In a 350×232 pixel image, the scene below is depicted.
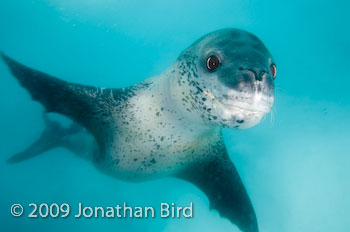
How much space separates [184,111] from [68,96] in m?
0.95

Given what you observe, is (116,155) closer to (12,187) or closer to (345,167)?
(12,187)

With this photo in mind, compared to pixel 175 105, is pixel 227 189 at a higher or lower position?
lower

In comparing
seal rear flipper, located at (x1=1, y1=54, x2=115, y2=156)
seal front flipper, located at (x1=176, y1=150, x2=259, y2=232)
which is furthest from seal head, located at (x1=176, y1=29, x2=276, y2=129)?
seal front flipper, located at (x1=176, y1=150, x2=259, y2=232)

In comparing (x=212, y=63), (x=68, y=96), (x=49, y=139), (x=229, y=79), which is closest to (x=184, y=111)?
(x=212, y=63)

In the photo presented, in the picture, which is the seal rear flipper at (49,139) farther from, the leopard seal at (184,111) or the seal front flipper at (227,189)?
the seal front flipper at (227,189)

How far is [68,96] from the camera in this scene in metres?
2.26

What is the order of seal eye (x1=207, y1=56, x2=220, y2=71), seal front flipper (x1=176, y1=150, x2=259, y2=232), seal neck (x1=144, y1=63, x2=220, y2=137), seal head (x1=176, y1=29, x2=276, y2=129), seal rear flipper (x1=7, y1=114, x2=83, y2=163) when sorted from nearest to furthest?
seal head (x1=176, y1=29, x2=276, y2=129), seal eye (x1=207, y1=56, x2=220, y2=71), seal neck (x1=144, y1=63, x2=220, y2=137), seal front flipper (x1=176, y1=150, x2=259, y2=232), seal rear flipper (x1=7, y1=114, x2=83, y2=163)

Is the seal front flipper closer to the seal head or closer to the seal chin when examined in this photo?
the seal head

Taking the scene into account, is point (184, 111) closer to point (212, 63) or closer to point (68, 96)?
point (212, 63)

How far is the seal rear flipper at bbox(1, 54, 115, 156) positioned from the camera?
2.16 m

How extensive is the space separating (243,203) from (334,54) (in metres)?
6.44

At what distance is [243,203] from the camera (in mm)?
2732

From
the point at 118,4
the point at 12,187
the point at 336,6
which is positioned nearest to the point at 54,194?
the point at 12,187

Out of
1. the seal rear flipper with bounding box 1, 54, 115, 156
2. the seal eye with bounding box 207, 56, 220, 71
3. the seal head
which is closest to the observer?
the seal head
